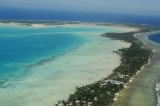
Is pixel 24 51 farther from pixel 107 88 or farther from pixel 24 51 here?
pixel 107 88

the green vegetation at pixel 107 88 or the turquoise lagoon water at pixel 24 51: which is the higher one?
the turquoise lagoon water at pixel 24 51

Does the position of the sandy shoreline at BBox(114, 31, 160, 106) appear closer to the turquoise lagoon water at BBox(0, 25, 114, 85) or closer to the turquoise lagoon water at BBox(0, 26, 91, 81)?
the turquoise lagoon water at BBox(0, 25, 114, 85)

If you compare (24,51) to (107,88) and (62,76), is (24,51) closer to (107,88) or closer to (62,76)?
(62,76)

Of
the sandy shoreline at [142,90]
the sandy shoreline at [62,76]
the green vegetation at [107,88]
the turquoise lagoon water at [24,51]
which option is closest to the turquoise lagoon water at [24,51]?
the turquoise lagoon water at [24,51]

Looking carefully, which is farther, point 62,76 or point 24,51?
point 24,51

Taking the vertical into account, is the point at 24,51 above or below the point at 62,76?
above

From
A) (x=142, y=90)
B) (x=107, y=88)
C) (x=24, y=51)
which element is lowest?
(x=142, y=90)

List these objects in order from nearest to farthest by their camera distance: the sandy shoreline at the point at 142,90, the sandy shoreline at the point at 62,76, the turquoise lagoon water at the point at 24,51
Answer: the sandy shoreline at the point at 142,90
the sandy shoreline at the point at 62,76
the turquoise lagoon water at the point at 24,51

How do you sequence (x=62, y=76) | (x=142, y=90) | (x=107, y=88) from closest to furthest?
1. (x=107, y=88)
2. (x=142, y=90)
3. (x=62, y=76)

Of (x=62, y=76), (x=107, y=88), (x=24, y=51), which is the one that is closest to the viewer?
(x=107, y=88)

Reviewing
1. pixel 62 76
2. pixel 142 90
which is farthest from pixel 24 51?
pixel 142 90

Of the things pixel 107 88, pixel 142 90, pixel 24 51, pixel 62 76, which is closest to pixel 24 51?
pixel 24 51

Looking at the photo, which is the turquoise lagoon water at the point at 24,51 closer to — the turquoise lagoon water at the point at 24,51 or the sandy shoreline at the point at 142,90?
the turquoise lagoon water at the point at 24,51
